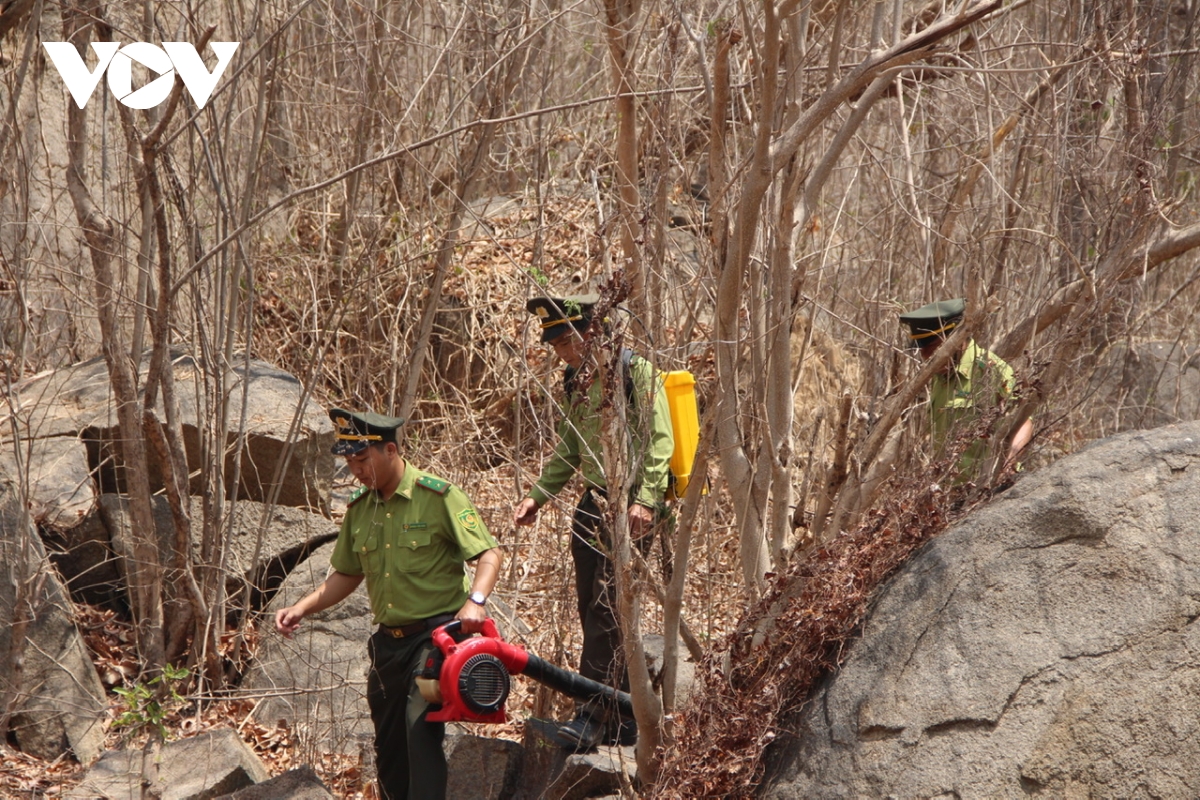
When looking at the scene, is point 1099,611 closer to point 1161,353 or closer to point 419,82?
point 419,82

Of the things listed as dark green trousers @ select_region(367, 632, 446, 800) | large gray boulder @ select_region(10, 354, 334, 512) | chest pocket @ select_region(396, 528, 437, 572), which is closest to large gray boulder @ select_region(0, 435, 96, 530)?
large gray boulder @ select_region(10, 354, 334, 512)

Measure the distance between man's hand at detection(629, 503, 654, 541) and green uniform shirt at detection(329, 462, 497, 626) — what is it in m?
0.61

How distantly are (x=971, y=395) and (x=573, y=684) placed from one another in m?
2.03

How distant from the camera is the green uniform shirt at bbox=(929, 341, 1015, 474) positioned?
16.3 feet

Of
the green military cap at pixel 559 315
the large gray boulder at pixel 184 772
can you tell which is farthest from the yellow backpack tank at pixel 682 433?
the large gray boulder at pixel 184 772

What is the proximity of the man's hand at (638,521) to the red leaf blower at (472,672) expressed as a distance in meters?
0.66

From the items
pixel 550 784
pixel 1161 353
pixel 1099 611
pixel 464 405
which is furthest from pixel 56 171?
pixel 1161 353

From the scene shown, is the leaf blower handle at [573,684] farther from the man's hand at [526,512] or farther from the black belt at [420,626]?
the man's hand at [526,512]

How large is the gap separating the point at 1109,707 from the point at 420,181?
6.59 m

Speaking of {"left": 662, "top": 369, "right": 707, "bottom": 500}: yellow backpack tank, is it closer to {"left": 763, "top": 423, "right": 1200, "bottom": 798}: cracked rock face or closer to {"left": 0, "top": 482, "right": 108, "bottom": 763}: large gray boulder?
{"left": 763, "top": 423, "right": 1200, "bottom": 798}: cracked rock face

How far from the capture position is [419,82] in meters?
9.22

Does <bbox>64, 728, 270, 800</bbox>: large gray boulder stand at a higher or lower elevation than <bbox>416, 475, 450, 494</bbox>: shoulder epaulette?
lower

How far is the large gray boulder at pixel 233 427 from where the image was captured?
24.9 feet

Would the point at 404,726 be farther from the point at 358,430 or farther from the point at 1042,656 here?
the point at 1042,656
